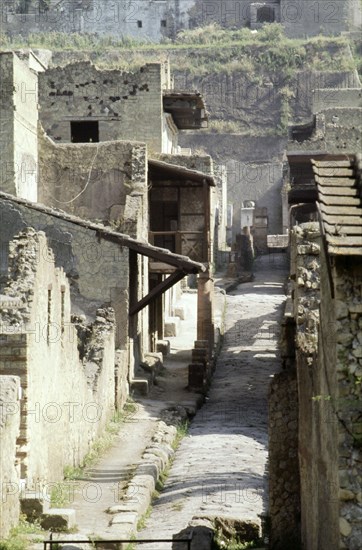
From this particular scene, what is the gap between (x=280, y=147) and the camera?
7369 cm

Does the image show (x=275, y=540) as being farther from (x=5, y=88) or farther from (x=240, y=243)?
(x=240, y=243)

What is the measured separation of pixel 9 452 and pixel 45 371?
2804mm

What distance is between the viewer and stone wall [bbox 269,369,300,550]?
14.2 meters

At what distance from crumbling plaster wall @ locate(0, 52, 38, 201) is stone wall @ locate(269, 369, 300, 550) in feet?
46.2

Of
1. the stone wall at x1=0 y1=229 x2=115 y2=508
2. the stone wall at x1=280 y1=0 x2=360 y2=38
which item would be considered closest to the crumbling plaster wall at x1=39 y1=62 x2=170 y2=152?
the stone wall at x1=0 y1=229 x2=115 y2=508

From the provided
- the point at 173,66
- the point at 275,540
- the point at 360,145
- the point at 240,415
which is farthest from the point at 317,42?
the point at 275,540

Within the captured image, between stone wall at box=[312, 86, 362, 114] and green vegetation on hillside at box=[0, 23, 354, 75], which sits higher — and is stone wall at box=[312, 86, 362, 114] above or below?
below

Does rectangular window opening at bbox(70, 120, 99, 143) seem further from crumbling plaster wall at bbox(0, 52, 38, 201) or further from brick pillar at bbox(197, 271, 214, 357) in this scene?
brick pillar at bbox(197, 271, 214, 357)

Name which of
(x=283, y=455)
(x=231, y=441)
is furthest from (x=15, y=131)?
(x=283, y=455)

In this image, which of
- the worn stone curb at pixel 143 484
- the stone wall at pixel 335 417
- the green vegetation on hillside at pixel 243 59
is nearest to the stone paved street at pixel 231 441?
the worn stone curb at pixel 143 484

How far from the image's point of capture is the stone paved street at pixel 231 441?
15508mm

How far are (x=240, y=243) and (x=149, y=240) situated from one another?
1754 centimetres

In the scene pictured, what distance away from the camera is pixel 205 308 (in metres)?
29.0

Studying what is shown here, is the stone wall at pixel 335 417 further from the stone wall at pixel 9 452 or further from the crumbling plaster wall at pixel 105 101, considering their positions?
the crumbling plaster wall at pixel 105 101
